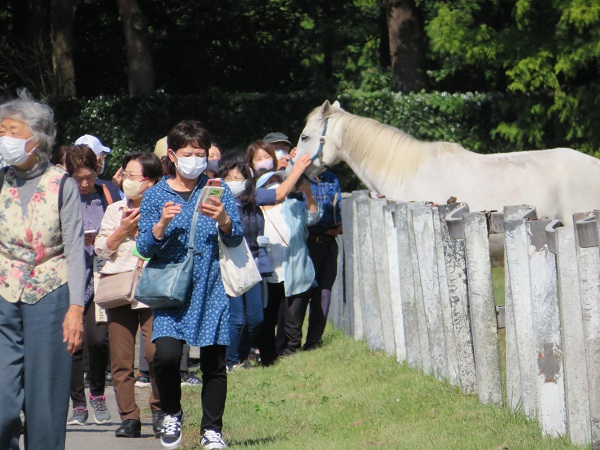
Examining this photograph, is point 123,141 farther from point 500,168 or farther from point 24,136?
point 24,136

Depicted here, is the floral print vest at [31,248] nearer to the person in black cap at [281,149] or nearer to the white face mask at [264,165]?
the white face mask at [264,165]

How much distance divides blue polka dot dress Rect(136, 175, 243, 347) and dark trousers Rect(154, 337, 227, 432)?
0.40ft

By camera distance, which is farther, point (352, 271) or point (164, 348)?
point (352, 271)

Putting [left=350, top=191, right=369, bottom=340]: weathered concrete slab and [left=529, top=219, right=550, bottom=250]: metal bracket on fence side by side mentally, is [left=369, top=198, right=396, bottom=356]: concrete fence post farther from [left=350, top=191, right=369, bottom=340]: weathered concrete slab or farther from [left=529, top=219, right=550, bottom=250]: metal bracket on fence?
[left=529, top=219, right=550, bottom=250]: metal bracket on fence

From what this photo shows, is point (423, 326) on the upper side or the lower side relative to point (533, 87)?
lower

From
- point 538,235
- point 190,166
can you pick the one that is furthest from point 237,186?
point 538,235

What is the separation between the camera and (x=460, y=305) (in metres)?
8.93

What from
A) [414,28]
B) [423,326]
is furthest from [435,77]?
[423,326]

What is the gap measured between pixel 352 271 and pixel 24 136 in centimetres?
708

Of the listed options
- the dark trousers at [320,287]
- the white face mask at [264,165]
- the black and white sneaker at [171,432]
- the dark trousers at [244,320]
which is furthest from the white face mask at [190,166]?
the dark trousers at [320,287]

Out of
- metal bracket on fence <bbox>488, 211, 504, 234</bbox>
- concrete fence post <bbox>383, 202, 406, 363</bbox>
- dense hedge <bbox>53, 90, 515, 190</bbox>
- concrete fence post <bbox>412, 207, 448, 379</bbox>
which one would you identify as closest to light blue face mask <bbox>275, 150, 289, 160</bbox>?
concrete fence post <bbox>383, 202, 406, 363</bbox>

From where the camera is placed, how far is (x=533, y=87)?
21078 millimetres

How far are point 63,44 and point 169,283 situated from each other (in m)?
18.9

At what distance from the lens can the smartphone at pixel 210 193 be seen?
285 inches
